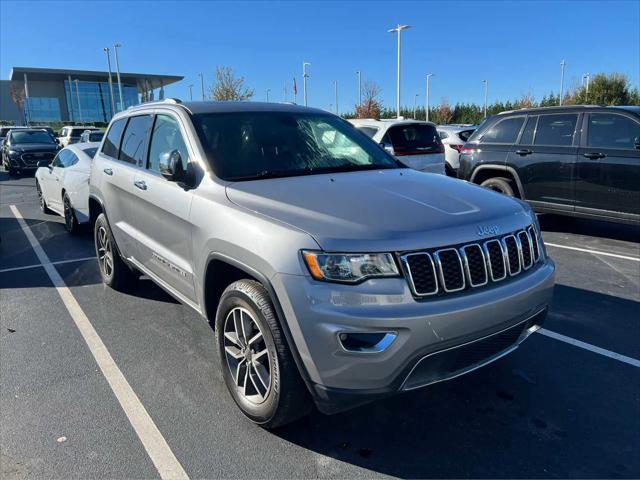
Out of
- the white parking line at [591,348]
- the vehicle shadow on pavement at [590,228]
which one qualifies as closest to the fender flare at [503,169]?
the vehicle shadow on pavement at [590,228]

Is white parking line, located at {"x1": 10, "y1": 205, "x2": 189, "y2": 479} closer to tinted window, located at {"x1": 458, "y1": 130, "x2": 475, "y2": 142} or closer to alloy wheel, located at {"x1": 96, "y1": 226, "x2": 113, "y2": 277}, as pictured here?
alloy wheel, located at {"x1": 96, "y1": 226, "x2": 113, "y2": 277}

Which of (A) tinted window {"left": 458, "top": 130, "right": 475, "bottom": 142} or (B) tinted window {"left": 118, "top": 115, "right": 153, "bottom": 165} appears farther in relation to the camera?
(A) tinted window {"left": 458, "top": 130, "right": 475, "bottom": 142}

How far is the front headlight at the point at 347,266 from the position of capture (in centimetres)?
236

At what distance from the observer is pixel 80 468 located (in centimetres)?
257

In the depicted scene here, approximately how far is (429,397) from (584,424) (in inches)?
34.3

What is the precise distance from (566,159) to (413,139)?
3002 millimetres

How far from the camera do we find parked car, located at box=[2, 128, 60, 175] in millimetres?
18984

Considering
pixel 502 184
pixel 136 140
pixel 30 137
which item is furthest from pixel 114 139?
pixel 30 137

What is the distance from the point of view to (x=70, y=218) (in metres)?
8.09

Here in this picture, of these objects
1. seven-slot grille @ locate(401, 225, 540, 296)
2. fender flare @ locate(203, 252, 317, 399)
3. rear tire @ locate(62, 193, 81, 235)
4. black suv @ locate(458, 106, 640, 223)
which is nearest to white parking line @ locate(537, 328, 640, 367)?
seven-slot grille @ locate(401, 225, 540, 296)

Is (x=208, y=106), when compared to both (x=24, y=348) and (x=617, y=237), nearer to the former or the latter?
(x=24, y=348)

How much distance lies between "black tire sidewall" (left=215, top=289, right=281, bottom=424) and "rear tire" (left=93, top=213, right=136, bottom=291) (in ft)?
7.69

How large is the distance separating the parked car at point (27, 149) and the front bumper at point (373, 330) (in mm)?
19220

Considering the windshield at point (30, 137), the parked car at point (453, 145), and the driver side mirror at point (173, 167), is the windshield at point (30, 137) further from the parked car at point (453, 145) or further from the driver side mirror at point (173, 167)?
the driver side mirror at point (173, 167)
